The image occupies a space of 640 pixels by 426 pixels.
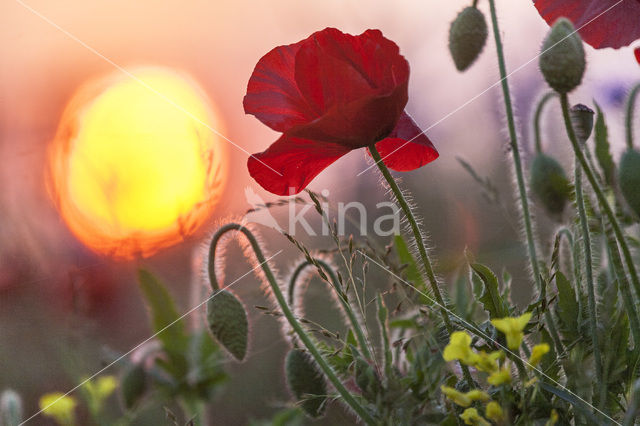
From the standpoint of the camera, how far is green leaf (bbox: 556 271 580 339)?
0.36m

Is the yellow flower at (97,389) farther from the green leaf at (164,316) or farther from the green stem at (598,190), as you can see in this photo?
the green stem at (598,190)

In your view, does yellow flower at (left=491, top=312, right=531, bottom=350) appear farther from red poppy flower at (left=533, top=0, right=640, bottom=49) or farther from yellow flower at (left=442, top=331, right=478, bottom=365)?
red poppy flower at (left=533, top=0, right=640, bottom=49)

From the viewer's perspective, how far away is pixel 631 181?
0.38 meters

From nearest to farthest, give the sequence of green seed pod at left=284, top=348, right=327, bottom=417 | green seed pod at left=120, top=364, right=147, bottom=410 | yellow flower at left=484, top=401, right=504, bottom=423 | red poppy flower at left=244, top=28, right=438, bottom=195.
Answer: yellow flower at left=484, top=401, right=504, bottom=423
red poppy flower at left=244, top=28, right=438, bottom=195
green seed pod at left=284, top=348, right=327, bottom=417
green seed pod at left=120, top=364, right=147, bottom=410

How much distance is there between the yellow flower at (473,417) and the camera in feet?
0.89

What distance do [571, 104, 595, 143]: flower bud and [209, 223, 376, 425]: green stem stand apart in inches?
7.0

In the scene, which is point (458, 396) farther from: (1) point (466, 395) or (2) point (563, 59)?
(2) point (563, 59)

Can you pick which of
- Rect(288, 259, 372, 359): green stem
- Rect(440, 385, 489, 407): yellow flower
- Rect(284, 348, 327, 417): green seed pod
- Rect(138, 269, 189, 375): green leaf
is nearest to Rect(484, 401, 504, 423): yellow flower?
Rect(440, 385, 489, 407): yellow flower

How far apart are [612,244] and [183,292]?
0.59 meters

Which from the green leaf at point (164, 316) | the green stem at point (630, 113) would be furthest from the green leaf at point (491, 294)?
the green leaf at point (164, 316)

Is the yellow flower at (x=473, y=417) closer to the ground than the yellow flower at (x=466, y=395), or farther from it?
closer to the ground

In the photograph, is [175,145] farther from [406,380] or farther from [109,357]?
[406,380]

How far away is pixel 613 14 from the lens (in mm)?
399

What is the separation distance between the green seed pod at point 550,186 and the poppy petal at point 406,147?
105 millimetres
